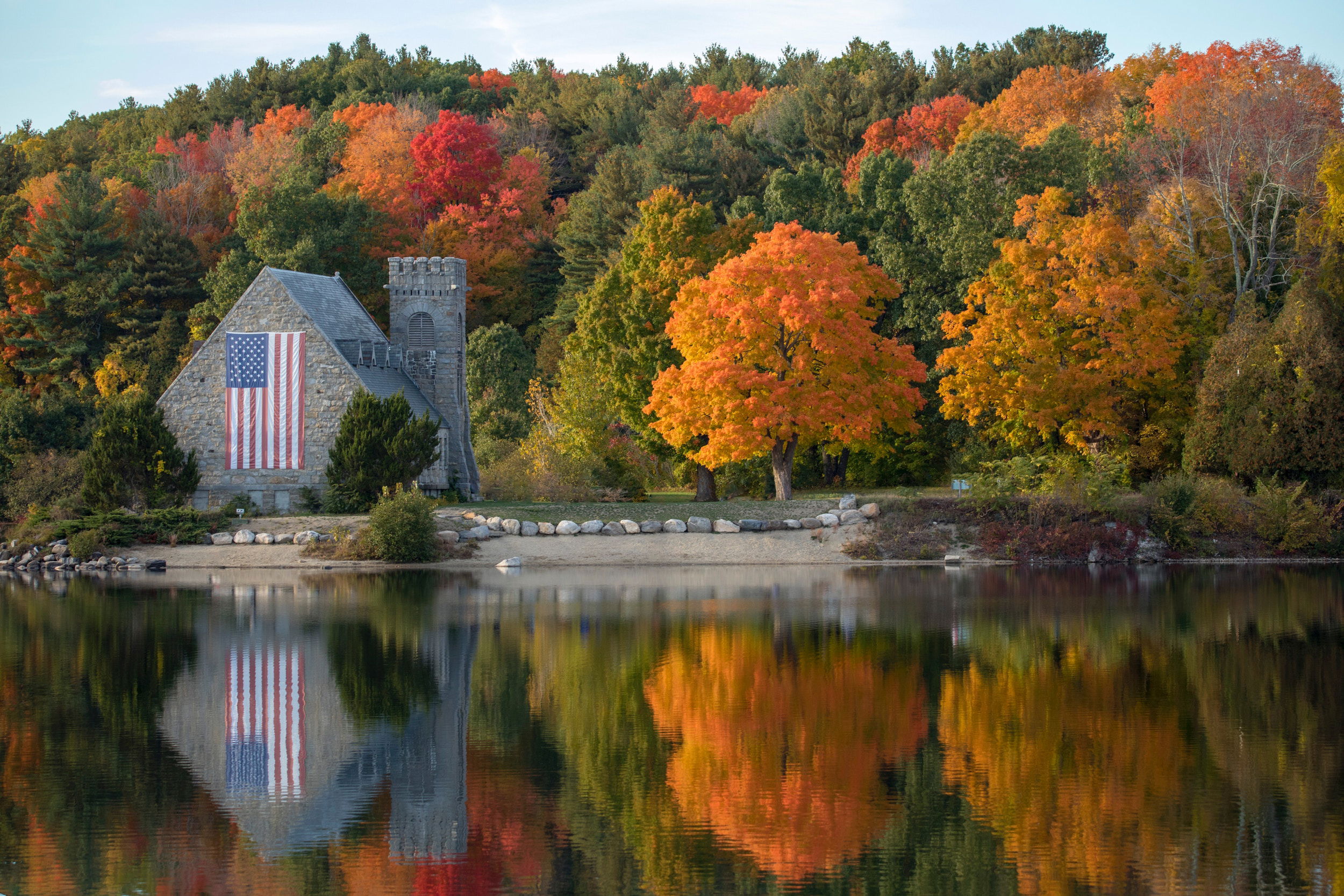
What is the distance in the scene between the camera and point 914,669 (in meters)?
17.3

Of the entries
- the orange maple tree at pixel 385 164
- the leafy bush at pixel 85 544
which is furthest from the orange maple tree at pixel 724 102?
the leafy bush at pixel 85 544

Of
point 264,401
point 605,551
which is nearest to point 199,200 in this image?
point 264,401

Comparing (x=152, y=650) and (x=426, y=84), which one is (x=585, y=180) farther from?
(x=152, y=650)

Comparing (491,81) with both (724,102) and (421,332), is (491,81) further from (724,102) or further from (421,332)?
(421,332)

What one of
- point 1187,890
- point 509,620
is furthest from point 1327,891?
point 509,620

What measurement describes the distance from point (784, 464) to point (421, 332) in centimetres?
1341

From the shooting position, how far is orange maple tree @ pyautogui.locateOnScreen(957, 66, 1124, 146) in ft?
181

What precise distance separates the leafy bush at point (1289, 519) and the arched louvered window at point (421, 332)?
2603 cm

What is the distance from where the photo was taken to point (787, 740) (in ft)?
43.6

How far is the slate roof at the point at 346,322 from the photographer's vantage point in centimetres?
4306

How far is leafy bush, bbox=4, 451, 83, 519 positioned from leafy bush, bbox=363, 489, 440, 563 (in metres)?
10.3

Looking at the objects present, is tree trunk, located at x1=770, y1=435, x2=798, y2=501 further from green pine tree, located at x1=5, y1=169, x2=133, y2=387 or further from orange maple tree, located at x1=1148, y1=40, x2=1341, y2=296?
green pine tree, located at x1=5, y1=169, x2=133, y2=387

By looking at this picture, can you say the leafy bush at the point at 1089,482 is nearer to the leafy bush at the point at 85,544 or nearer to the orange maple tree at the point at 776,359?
the orange maple tree at the point at 776,359

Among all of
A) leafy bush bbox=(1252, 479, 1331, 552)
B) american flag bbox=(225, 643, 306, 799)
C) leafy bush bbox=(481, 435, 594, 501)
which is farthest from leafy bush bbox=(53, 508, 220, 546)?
leafy bush bbox=(1252, 479, 1331, 552)
